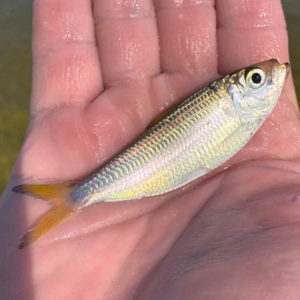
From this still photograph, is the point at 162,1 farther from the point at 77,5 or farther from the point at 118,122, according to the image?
the point at 118,122

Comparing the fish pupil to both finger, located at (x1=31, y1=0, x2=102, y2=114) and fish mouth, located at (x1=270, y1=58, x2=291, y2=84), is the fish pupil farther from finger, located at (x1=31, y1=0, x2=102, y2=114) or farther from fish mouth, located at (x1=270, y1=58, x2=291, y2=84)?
finger, located at (x1=31, y1=0, x2=102, y2=114)

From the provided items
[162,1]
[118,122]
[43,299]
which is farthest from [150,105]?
[43,299]

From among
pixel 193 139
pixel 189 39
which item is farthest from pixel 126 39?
pixel 193 139

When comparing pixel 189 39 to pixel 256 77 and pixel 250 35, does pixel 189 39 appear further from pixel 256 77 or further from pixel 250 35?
pixel 256 77

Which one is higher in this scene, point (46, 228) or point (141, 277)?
point (46, 228)

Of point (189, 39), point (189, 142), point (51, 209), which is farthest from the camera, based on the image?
point (189, 39)

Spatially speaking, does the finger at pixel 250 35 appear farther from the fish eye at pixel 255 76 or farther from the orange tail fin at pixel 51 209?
the orange tail fin at pixel 51 209
